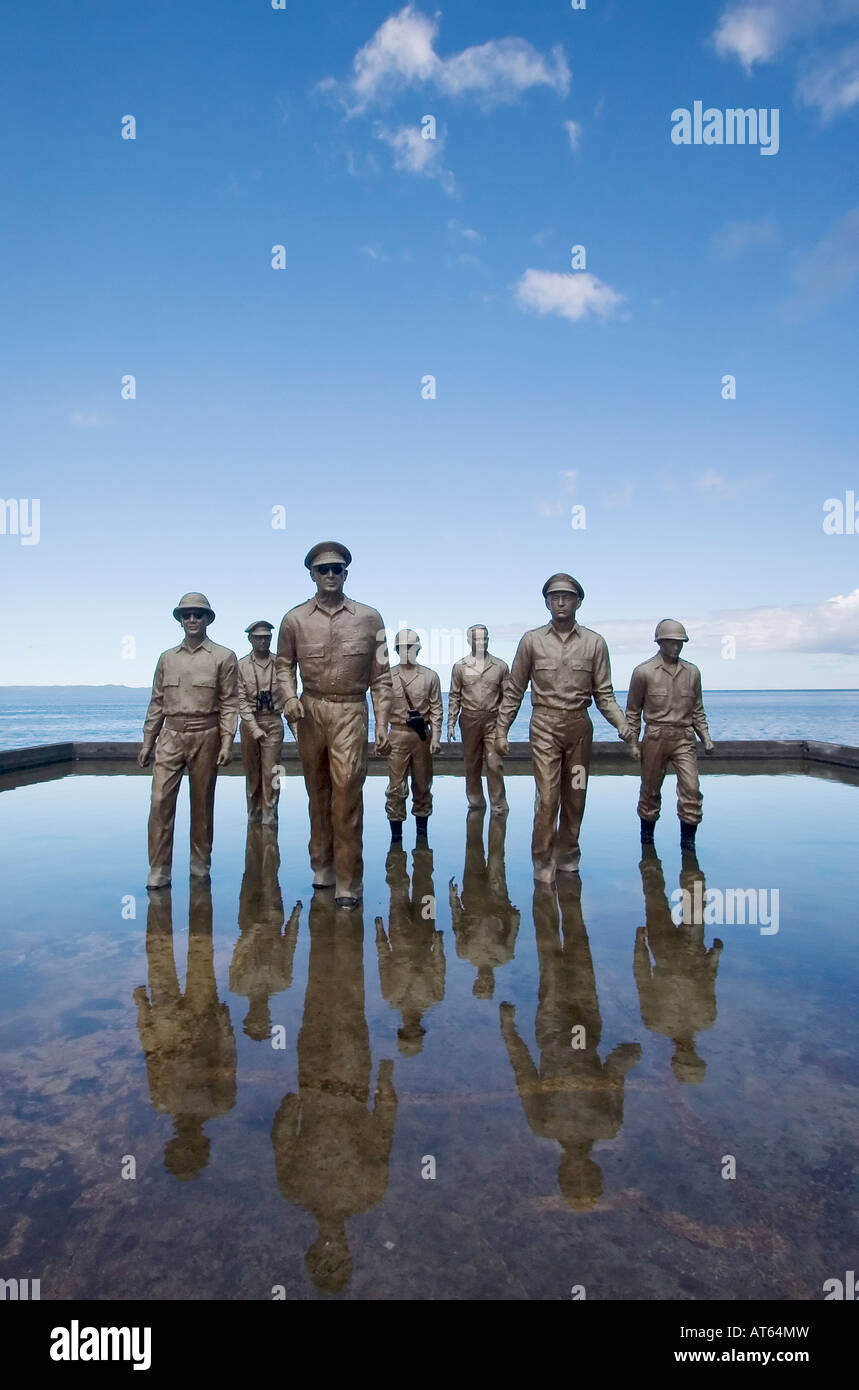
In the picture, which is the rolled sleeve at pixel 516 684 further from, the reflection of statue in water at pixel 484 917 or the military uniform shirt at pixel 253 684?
the military uniform shirt at pixel 253 684

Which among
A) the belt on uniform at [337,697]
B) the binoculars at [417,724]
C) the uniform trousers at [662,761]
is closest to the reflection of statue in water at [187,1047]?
the belt on uniform at [337,697]

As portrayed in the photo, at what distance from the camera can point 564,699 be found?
6.30 meters

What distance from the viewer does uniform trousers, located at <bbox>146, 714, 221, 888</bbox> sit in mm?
6078

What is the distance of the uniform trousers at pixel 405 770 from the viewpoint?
784cm

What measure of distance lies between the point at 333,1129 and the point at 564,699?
4201mm

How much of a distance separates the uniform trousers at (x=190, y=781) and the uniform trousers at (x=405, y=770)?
6.64ft

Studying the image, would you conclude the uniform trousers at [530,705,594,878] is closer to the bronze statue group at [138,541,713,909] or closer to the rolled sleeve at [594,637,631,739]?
the bronze statue group at [138,541,713,909]

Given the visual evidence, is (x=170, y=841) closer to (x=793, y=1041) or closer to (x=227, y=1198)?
(x=227, y=1198)

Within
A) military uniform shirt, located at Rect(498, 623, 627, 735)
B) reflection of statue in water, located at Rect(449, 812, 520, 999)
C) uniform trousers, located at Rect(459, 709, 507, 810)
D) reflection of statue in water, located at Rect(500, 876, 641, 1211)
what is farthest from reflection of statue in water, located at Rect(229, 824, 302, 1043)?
uniform trousers, located at Rect(459, 709, 507, 810)

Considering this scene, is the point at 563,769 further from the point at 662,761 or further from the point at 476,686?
the point at 476,686

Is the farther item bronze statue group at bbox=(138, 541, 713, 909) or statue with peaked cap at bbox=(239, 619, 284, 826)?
statue with peaked cap at bbox=(239, 619, 284, 826)

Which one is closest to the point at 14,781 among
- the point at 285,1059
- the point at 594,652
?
the point at 594,652

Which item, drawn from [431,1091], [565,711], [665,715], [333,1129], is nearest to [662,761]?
[665,715]
